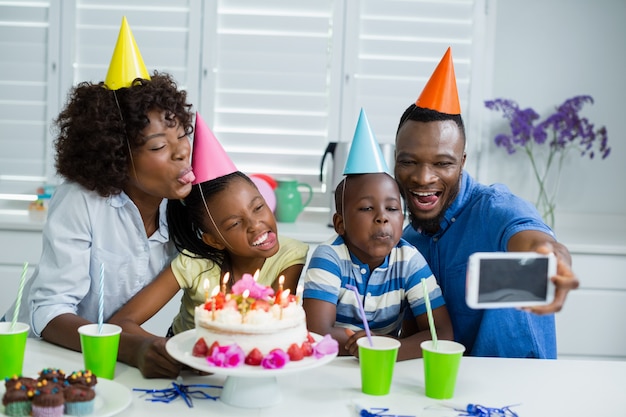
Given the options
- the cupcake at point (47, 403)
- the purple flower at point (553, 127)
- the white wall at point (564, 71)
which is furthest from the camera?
the white wall at point (564, 71)

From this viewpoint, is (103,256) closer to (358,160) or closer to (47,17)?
(358,160)

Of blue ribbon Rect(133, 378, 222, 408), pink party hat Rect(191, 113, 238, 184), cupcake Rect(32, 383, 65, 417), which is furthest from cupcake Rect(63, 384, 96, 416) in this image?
pink party hat Rect(191, 113, 238, 184)

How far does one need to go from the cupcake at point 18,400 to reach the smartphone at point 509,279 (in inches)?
27.3

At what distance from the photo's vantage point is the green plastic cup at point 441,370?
1320mm

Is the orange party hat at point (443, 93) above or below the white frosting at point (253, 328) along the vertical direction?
above

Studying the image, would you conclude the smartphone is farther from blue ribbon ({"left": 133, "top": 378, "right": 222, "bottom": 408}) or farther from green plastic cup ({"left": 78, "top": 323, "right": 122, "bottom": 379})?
green plastic cup ({"left": 78, "top": 323, "right": 122, "bottom": 379})

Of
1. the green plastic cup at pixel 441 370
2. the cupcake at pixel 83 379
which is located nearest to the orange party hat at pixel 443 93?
the green plastic cup at pixel 441 370

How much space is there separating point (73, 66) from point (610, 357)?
2.71 metres

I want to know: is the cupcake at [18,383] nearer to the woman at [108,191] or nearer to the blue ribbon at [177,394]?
the blue ribbon at [177,394]

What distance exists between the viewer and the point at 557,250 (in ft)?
4.51

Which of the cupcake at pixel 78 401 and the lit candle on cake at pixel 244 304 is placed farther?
the lit candle on cake at pixel 244 304

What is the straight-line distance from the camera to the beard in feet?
6.08

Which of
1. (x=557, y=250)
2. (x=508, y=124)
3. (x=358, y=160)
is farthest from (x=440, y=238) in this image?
(x=508, y=124)

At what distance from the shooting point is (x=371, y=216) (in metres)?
1.72
